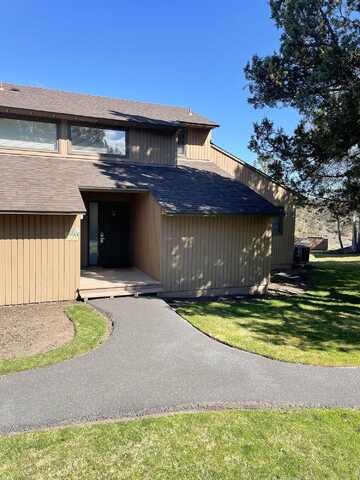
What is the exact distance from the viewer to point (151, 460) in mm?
3186

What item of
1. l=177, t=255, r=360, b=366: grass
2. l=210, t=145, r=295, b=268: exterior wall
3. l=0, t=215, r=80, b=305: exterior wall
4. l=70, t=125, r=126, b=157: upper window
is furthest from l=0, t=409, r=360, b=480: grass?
l=210, t=145, r=295, b=268: exterior wall

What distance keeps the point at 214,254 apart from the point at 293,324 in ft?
11.8

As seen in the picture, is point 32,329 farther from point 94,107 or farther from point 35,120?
point 94,107

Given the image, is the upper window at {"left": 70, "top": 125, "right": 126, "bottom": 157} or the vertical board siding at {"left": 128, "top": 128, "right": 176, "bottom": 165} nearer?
the upper window at {"left": 70, "top": 125, "right": 126, "bottom": 157}

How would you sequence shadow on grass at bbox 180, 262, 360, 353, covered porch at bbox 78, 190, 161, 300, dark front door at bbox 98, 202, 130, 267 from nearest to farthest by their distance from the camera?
1. shadow on grass at bbox 180, 262, 360, 353
2. covered porch at bbox 78, 190, 161, 300
3. dark front door at bbox 98, 202, 130, 267

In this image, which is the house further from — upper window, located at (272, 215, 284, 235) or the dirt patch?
upper window, located at (272, 215, 284, 235)

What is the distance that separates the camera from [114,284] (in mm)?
9555

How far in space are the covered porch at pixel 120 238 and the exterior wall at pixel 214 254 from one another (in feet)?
1.67

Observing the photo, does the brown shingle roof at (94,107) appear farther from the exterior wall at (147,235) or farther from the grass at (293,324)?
the grass at (293,324)

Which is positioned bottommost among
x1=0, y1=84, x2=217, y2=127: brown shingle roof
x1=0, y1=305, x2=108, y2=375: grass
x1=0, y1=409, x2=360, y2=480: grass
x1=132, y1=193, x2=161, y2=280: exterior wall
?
x1=0, y1=409, x2=360, y2=480: grass

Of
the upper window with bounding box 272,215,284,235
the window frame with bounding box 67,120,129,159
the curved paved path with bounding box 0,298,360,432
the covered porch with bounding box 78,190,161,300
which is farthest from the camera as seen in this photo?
the upper window with bounding box 272,215,284,235

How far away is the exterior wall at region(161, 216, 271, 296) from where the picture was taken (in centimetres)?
1006

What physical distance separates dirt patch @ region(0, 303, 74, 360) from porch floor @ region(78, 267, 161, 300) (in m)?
0.86

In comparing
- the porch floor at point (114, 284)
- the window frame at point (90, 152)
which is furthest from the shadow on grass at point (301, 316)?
the window frame at point (90, 152)
